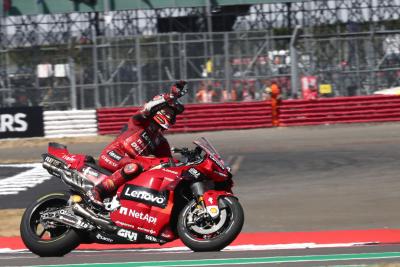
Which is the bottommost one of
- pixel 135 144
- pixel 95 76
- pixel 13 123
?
pixel 13 123

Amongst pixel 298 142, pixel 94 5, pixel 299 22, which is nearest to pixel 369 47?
pixel 298 142

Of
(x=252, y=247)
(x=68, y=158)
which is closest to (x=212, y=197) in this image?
(x=68, y=158)

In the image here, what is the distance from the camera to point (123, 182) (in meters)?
8.38

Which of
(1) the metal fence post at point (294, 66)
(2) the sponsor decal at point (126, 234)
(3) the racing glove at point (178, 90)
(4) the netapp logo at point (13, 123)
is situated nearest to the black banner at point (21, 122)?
(4) the netapp logo at point (13, 123)

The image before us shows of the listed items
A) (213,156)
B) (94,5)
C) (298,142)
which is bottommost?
(298,142)

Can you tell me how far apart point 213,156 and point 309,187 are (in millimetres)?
6900

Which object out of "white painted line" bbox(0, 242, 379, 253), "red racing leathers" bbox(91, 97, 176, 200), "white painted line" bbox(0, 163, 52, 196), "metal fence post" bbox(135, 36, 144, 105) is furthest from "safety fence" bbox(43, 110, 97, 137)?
"red racing leathers" bbox(91, 97, 176, 200)

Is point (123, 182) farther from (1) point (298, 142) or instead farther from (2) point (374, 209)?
(1) point (298, 142)

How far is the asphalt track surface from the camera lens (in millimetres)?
11297

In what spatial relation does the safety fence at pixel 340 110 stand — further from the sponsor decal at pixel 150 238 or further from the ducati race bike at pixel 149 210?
the sponsor decal at pixel 150 238

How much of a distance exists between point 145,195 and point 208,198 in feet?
2.12

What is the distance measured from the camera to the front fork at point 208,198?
7945 millimetres

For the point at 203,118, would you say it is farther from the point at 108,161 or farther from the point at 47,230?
the point at 47,230

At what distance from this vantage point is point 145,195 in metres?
8.29
